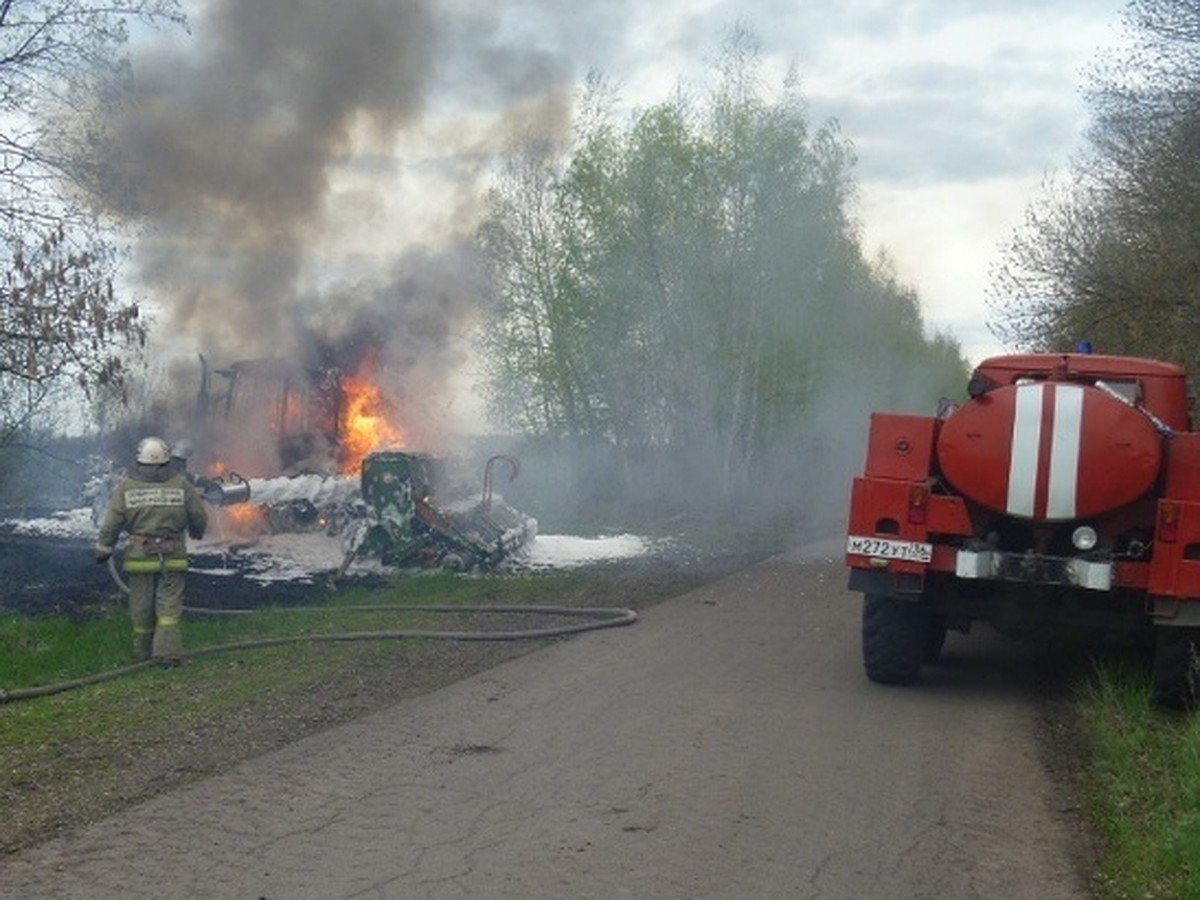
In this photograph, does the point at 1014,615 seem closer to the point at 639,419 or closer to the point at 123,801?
the point at 123,801

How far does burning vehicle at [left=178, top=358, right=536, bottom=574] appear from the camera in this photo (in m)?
16.7

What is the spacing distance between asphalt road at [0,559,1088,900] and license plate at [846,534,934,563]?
97cm

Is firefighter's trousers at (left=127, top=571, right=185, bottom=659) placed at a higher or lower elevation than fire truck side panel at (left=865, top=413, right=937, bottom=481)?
lower

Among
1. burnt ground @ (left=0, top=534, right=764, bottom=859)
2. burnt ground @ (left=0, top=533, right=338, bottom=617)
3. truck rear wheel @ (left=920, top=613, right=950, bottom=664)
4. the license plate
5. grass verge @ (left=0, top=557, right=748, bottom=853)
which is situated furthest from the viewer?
burnt ground @ (left=0, top=533, right=338, bottom=617)

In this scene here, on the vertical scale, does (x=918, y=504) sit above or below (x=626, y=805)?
above

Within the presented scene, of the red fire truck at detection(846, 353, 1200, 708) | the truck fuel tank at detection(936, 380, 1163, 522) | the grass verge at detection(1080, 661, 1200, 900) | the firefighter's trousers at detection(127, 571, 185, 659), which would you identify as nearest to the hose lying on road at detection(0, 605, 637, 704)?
the firefighter's trousers at detection(127, 571, 185, 659)

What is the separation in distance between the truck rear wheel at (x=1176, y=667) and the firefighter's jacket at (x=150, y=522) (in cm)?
693

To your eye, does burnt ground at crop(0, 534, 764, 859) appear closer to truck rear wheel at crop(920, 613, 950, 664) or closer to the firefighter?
the firefighter

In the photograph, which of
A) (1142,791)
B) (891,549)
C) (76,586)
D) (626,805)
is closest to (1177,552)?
(891,549)

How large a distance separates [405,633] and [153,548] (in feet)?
6.93

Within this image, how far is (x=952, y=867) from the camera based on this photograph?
17.7 feet

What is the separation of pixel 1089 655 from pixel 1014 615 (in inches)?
91.6

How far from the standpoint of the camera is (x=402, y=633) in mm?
10984

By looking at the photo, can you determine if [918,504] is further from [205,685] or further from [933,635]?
[205,685]
